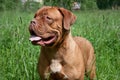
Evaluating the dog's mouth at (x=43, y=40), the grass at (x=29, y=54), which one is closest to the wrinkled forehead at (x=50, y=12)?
the dog's mouth at (x=43, y=40)

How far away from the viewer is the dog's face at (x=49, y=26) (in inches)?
189

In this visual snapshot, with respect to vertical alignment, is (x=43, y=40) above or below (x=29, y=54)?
above

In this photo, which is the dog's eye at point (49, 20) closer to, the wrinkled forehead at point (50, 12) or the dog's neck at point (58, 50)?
→ the wrinkled forehead at point (50, 12)

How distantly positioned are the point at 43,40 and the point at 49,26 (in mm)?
212

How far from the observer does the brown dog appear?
4.87m

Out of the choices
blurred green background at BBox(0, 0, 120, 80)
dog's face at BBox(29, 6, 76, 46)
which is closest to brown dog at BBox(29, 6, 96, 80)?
dog's face at BBox(29, 6, 76, 46)

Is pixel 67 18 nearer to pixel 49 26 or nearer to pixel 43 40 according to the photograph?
pixel 49 26

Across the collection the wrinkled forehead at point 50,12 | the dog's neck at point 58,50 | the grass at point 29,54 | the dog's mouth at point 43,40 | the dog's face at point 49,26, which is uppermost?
the wrinkled forehead at point 50,12

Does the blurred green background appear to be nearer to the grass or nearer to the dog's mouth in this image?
the grass

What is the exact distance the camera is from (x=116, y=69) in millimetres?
6035

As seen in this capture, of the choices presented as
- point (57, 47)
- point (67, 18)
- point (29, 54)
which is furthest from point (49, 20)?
point (29, 54)

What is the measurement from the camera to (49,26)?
16.0 ft

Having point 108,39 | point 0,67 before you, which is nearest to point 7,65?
point 0,67

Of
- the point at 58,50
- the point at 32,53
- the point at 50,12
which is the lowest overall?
the point at 32,53
